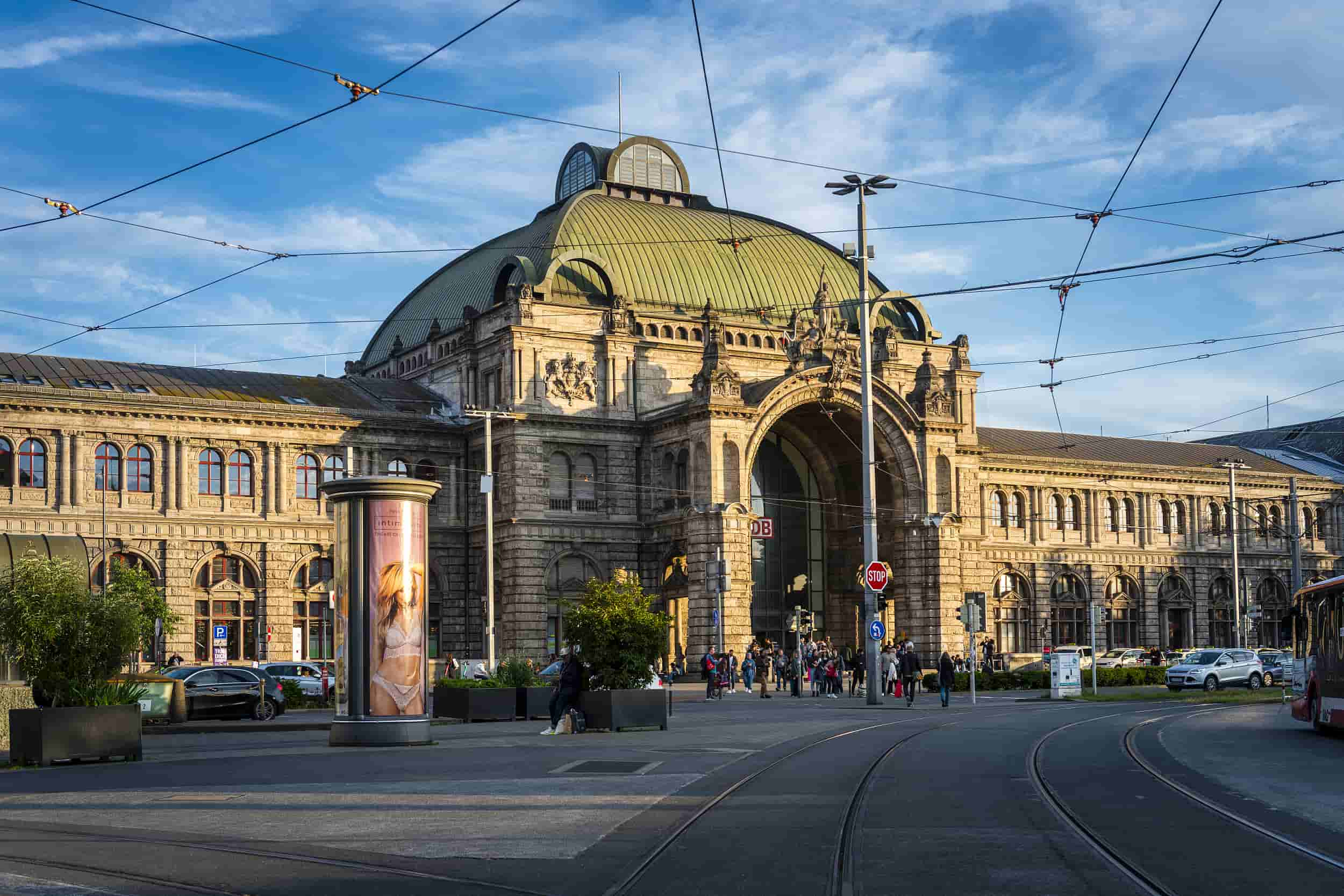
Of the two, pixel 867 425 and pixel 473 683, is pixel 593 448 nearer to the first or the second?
pixel 867 425

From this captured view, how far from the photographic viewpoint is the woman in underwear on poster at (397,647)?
27547mm

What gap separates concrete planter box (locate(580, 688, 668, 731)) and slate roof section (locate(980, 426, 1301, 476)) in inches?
2072

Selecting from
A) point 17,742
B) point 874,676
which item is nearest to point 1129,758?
point 17,742

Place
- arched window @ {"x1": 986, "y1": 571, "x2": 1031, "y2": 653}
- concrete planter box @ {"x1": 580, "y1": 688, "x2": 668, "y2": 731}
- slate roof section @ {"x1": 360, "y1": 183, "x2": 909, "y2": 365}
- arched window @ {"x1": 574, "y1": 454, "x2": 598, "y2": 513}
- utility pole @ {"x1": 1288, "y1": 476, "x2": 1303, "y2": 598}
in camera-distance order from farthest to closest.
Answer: arched window @ {"x1": 986, "y1": 571, "x2": 1031, "y2": 653}, utility pole @ {"x1": 1288, "y1": 476, "x2": 1303, "y2": 598}, slate roof section @ {"x1": 360, "y1": 183, "x2": 909, "y2": 365}, arched window @ {"x1": 574, "y1": 454, "x2": 598, "y2": 513}, concrete planter box @ {"x1": 580, "y1": 688, "x2": 668, "y2": 731}

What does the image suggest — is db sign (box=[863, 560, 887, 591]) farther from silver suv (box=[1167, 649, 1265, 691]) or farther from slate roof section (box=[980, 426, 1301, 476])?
slate roof section (box=[980, 426, 1301, 476])

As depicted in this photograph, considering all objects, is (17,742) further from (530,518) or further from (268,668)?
(530,518)

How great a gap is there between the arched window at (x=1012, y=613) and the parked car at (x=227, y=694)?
159 feet

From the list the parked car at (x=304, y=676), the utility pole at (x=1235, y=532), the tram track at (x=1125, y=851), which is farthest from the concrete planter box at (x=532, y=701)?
the utility pole at (x=1235, y=532)

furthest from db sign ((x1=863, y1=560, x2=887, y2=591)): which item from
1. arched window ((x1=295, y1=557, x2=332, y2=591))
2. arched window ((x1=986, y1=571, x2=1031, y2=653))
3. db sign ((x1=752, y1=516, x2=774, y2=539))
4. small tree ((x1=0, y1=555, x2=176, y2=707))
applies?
arched window ((x1=986, y1=571, x2=1031, y2=653))

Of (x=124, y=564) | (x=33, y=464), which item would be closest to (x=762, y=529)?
(x=124, y=564)

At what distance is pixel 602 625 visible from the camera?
3017 cm

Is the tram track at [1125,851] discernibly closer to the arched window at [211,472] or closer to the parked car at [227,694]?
the parked car at [227,694]

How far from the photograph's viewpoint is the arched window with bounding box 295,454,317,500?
64250 mm

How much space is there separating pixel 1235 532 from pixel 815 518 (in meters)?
23.0
